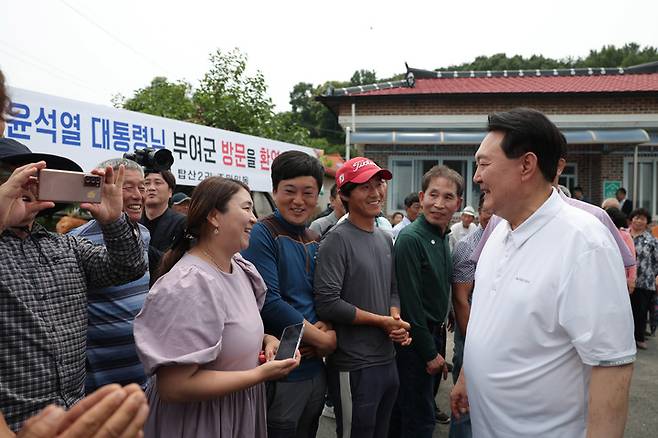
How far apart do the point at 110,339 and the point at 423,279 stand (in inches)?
67.3

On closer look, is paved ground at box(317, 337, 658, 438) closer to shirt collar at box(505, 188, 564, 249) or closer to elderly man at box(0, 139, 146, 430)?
elderly man at box(0, 139, 146, 430)

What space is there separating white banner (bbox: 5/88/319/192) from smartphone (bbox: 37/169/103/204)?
5.40 ft

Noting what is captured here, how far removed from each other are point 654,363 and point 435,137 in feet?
24.4

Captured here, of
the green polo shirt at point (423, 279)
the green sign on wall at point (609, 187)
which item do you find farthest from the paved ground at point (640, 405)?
the green sign on wall at point (609, 187)

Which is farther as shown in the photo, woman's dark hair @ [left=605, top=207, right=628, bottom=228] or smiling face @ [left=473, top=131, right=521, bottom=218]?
woman's dark hair @ [left=605, top=207, right=628, bottom=228]

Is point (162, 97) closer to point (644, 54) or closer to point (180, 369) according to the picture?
point (180, 369)

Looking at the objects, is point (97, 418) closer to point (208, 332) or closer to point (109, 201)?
point (208, 332)

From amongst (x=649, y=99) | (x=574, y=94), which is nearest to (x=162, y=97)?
(x=574, y=94)

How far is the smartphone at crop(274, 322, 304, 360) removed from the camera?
183 cm

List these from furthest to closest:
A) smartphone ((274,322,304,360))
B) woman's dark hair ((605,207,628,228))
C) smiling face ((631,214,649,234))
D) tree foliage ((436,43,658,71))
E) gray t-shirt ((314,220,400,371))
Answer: tree foliage ((436,43,658,71)) < smiling face ((631,214,649,234)) < woman's dark hair ((605,207,628,228)) < gray t-shirt ((314,220,400,371)) < smartphone ((274,322,304,360))

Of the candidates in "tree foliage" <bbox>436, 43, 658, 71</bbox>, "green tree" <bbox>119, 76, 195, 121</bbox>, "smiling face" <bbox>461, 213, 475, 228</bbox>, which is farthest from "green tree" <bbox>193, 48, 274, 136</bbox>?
"tree foliage" <bbox>436, 43, 658, 71</bbox>

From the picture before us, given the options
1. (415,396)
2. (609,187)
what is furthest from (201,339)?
(609,187)

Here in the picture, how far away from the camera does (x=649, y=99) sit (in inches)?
509

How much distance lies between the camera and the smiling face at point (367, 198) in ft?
8.50
